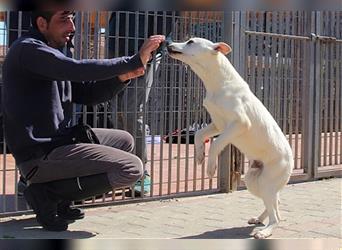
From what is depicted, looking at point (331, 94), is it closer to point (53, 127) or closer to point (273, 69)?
point (273, 69)

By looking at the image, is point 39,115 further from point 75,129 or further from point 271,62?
point 271,62

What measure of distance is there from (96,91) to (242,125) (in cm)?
135

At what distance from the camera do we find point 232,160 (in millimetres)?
6891

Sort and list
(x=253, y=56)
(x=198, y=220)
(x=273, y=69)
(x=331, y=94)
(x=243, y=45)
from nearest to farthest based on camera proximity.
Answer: (x=198, y=220) → (x=243, y=45) → (x=253, y=56) → (x=273, y=69) → (x=331, y=94)

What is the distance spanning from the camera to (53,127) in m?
4.85

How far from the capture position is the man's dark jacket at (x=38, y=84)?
4602 millimetres

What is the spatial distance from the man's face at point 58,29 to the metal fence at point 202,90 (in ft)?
1.58

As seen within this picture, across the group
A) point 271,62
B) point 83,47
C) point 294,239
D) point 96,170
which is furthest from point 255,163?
point 271,62

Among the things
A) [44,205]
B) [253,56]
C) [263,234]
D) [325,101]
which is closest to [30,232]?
[44,205]

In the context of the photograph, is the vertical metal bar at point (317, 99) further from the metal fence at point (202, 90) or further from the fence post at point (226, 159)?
the fence post at point (226, 159)

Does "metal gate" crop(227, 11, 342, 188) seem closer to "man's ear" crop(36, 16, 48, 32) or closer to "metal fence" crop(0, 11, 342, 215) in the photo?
"metal fence" crop(0, 11, 342, 215)

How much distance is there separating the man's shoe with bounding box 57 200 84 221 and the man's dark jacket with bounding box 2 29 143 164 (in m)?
0.62

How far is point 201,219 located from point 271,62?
263 cm

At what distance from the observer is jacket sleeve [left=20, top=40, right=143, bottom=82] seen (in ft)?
15.0
